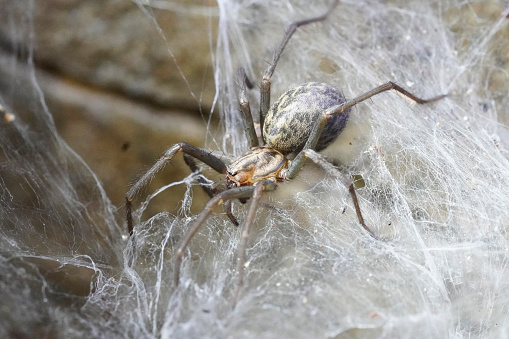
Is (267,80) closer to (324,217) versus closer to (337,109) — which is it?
(337,109)

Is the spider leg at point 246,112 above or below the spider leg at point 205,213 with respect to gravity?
above

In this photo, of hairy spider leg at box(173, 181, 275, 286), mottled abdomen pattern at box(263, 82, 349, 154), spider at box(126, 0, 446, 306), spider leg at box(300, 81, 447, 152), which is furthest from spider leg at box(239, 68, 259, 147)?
hairy spider leg at box(173, 181, 275, 286)

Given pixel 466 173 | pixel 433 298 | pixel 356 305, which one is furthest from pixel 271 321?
pixel 466 173

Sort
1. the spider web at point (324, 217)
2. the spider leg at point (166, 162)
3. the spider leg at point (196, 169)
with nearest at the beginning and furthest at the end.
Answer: the spider web at point (324, 217), the spider leg at point (166, 162), the spider leg at point (196, 169)

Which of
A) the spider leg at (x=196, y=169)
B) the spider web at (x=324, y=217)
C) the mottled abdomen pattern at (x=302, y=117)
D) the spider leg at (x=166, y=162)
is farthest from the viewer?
the spider leg at (x=196, y=169)

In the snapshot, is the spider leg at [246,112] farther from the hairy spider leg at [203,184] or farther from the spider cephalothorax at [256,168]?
the hairy spider leg at [203,184]

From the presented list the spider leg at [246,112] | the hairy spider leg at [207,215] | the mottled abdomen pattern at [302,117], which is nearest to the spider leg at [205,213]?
the hairy spider leg at [207,215]

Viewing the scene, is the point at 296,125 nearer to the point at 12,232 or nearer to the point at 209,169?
the point at 209,169

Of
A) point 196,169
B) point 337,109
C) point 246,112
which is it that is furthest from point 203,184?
point 337,109
